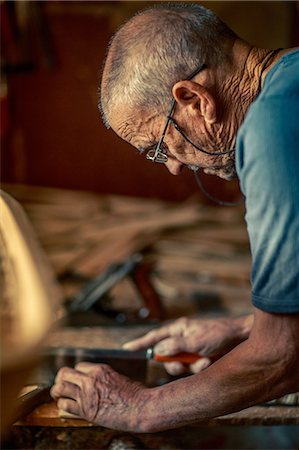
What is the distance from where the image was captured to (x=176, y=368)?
9.21ft

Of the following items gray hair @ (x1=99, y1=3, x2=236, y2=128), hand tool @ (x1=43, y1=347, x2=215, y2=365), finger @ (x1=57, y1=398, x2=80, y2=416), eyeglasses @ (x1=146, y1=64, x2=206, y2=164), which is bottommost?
hand tool @ (x1=43, y1=347, x2=215, y2=365)

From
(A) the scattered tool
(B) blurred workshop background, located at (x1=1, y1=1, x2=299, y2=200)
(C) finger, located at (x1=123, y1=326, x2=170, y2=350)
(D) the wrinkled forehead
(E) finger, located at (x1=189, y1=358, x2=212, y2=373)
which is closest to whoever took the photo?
(D) the wrinkled forehead

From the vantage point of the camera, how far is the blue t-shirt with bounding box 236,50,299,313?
193 cm

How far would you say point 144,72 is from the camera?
87.0 inches

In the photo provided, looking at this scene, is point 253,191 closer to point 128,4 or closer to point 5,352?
point 5,352

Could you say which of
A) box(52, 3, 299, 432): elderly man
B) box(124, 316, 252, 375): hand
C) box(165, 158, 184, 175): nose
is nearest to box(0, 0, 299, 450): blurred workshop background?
box(124, 316, 252, 375): hand

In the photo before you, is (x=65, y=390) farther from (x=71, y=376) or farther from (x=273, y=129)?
(x=273, y=129)

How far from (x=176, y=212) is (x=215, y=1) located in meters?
2.10

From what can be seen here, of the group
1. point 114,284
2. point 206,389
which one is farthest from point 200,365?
point 114,284

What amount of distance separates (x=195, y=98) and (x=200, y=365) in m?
0.96

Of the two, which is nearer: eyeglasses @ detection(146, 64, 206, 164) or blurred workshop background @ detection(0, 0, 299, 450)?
eyeglasses @ detection(146, 64, 206, 164)

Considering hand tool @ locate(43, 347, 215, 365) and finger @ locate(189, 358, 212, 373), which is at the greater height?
finger @ locate(189, 358, 212, 373)

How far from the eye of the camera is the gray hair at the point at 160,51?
2201 mm

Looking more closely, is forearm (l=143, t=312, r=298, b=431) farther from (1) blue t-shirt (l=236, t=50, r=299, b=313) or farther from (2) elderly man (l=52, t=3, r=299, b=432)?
(1) blue t-shirt (l=236, t=50, r=299, b=313)
